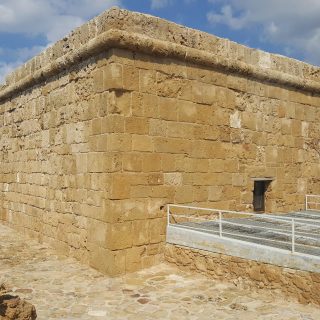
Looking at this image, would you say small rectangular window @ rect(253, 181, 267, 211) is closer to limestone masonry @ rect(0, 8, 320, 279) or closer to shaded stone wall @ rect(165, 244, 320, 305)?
limestone masonry @ rect(0, 8, 320, 279)

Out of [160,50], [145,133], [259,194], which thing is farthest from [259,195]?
[160,50]

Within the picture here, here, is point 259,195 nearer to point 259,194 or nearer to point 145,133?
point 259,194

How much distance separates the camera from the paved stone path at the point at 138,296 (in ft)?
18.5

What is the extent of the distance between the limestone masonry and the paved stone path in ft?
1.64

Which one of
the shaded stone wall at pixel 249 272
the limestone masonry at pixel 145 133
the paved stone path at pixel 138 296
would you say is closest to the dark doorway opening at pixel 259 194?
the limestone masonry at pixel 145 133

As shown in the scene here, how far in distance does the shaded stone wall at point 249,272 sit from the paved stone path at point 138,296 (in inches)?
4.9

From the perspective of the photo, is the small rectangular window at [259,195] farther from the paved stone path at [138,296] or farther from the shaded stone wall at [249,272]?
the paved stone path at [138,296]

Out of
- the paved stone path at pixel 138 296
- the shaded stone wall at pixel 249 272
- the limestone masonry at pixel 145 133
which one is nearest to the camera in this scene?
the paved stone path at pixel 138 296

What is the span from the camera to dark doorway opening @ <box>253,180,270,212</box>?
10.3 metres

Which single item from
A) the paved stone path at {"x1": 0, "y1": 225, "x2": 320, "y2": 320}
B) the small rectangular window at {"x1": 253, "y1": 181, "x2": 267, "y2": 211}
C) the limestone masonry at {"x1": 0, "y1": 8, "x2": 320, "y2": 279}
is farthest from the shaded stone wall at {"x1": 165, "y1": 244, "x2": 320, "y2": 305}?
the small rectangular window at {"x1": 253, "y1": 181, "x2": 267, "y2": 211}

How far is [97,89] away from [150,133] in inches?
50.6

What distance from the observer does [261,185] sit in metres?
10.5

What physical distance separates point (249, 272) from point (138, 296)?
1.77 m

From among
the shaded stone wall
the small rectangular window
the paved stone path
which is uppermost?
the small rectangular window
